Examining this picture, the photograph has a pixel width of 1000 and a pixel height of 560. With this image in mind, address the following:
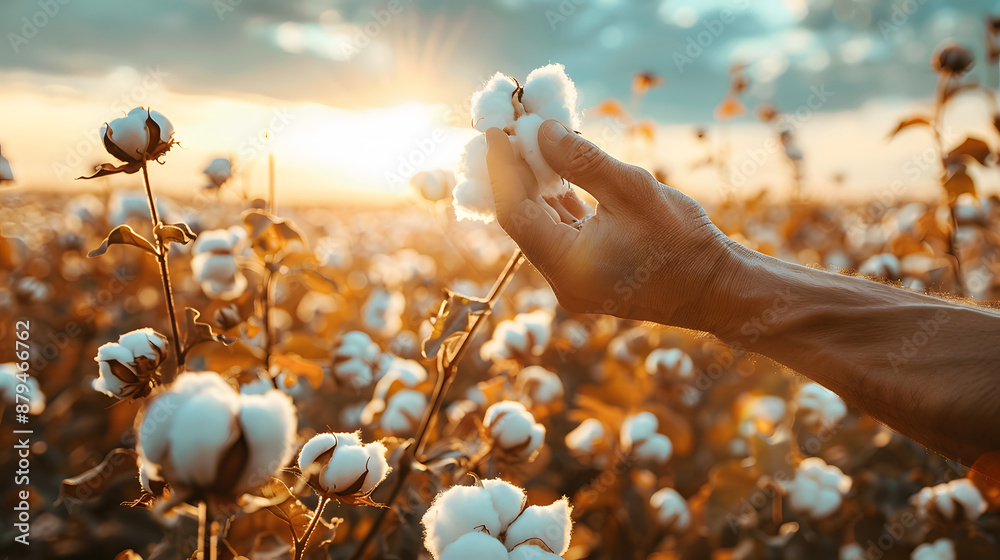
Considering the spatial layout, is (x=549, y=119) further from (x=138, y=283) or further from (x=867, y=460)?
(x=138, y=283)

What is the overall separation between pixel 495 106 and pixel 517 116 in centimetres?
6

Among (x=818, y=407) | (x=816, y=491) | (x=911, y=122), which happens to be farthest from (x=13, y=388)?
(x=911, y=122)

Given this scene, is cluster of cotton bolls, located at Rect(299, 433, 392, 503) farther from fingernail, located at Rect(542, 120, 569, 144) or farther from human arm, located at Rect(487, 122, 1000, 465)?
fingernail, located at Rect(542, 120, 569, 144)

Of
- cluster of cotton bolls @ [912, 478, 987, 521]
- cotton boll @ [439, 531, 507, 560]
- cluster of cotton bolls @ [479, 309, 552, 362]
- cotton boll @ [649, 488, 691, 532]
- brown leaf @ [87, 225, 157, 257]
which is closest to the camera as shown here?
cotton boll @ [439, 531, 507, 560]

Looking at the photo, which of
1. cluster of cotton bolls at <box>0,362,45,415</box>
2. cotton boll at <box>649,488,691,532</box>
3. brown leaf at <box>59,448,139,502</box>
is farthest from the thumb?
cluster of cotton bolls at <box>0,362,45,415</box>

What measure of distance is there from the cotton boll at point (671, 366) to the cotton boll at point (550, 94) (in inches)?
63.7

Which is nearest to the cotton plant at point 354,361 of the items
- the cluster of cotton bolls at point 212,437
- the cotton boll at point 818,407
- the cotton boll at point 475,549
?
the cotton boll at point 475,549

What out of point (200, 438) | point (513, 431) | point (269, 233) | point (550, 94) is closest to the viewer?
point (200, 438)

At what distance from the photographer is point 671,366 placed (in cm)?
251

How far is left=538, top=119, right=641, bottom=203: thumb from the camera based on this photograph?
1.13 meters

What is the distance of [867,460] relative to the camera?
7.59 ft

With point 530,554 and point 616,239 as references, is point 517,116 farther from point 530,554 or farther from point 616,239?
point 530,554

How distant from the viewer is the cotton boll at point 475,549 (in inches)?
29.3

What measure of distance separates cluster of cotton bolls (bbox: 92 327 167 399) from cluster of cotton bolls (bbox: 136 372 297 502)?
48 centimetres
